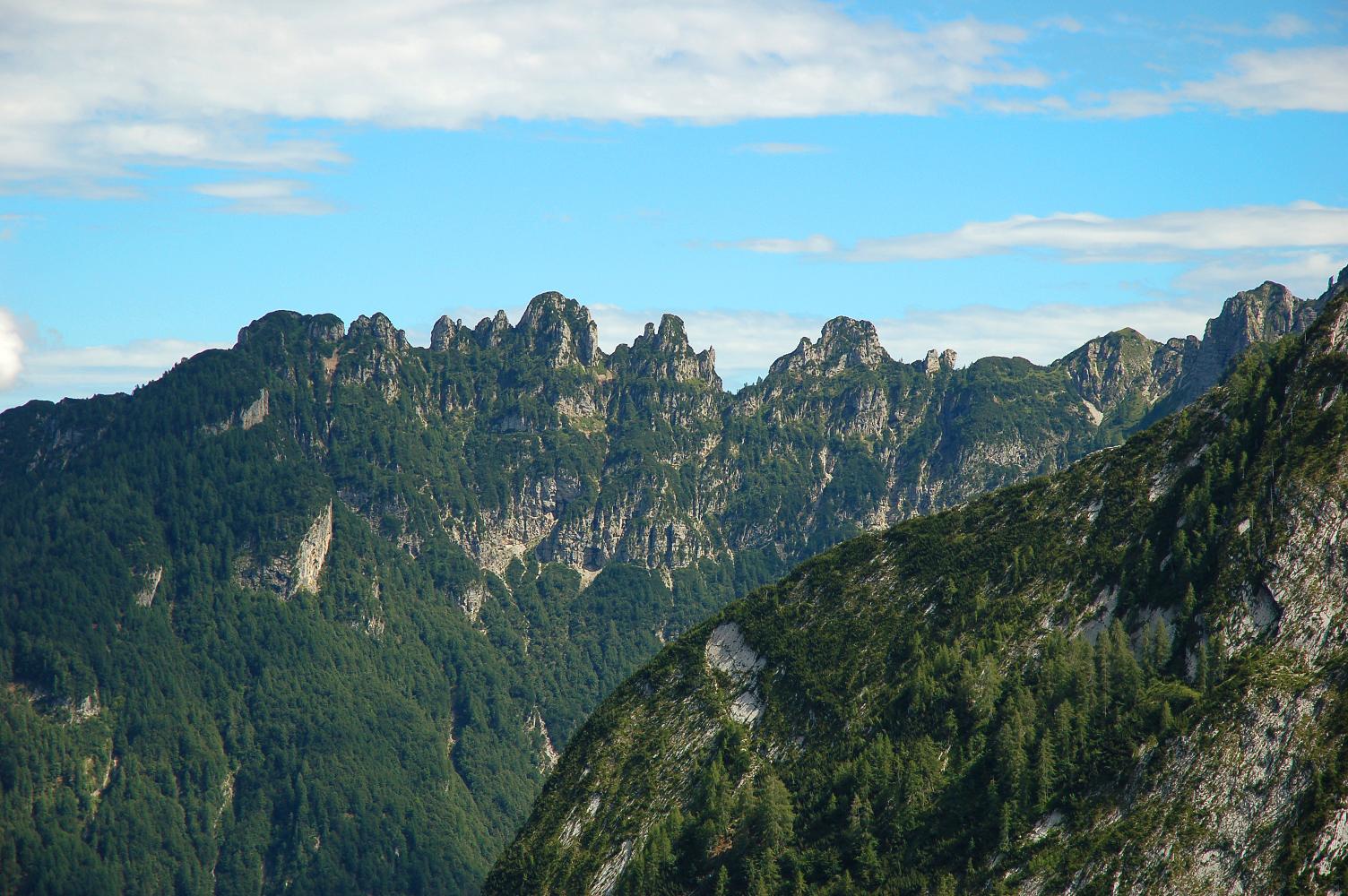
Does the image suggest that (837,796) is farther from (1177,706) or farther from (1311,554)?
(1311,554)

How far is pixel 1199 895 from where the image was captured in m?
139

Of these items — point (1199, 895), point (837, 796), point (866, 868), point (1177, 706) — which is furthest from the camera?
point (837, 796)

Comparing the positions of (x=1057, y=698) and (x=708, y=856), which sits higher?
(x=1057, y=698)

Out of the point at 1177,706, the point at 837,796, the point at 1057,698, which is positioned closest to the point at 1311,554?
the point at 1177,706

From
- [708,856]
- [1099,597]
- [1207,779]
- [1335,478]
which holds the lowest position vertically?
[708,856]

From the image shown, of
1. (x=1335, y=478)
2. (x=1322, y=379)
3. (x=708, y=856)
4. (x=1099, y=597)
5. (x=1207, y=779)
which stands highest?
(x=1322, y=379)

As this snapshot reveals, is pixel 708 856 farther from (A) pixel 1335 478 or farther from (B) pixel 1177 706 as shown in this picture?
(A) pixel 1335 478

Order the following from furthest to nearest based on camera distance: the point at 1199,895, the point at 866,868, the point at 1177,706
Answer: the point at 866,868
the point at 1177,706
the point at 1199,895

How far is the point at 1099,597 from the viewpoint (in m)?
197

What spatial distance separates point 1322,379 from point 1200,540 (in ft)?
72.4

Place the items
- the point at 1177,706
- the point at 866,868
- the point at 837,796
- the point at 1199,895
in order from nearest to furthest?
the point at 1199,895
the point at 1177,706
the point at 866,868
the point at 837,796

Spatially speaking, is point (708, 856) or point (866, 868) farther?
point (708, 856)

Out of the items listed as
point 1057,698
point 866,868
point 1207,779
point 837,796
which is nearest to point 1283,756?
point 1207,779

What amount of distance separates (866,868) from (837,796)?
1690 centimetres
